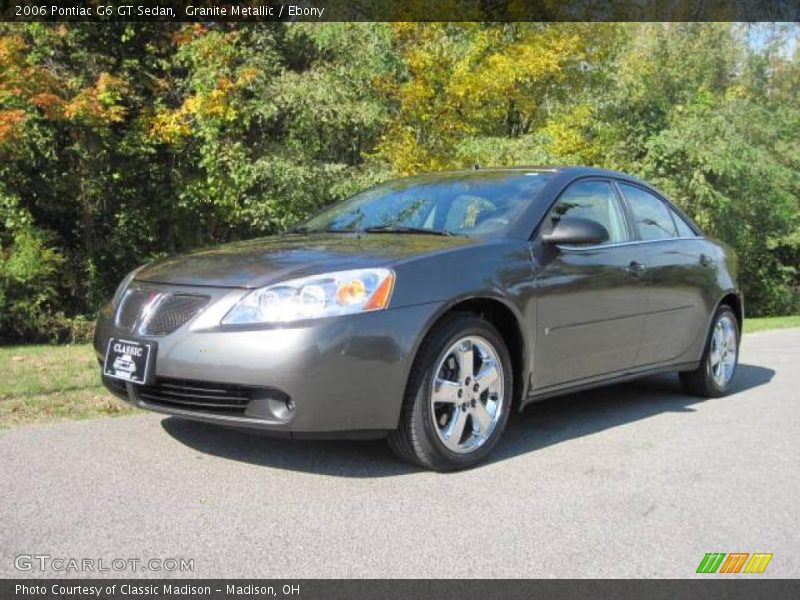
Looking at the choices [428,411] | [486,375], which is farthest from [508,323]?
[428,411]

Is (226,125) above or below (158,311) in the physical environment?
above

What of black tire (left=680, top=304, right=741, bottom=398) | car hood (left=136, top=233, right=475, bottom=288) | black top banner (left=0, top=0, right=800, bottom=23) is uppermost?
black top banner (left=0, top=0, right=800, bottom=23)

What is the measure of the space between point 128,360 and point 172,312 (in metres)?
0.33

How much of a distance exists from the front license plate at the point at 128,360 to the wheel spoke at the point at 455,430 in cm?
148

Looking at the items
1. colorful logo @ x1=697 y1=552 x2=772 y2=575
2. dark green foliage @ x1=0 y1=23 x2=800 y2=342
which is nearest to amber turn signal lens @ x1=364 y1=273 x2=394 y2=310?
colorful logo @ x1=697 y1=552 x2=772 y2=575

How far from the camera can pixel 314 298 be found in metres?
3.92

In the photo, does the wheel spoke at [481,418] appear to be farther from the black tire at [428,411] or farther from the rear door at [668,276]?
the rear door at [668,276]

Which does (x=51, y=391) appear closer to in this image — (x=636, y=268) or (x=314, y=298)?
(x=314, y=298)

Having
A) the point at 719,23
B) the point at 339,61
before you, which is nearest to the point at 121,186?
the point at 339,61

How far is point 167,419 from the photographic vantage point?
17.0 ft

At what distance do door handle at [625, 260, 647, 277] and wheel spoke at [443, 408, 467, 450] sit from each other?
69.9 inches

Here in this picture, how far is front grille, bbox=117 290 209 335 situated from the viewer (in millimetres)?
4055

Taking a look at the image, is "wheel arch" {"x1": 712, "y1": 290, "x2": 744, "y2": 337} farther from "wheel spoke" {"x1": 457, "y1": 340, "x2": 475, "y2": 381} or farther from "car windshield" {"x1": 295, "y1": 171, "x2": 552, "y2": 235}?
"wheel spoke" {"x1": 457, "y1": 340, "x2": 475, "y2": 381}
